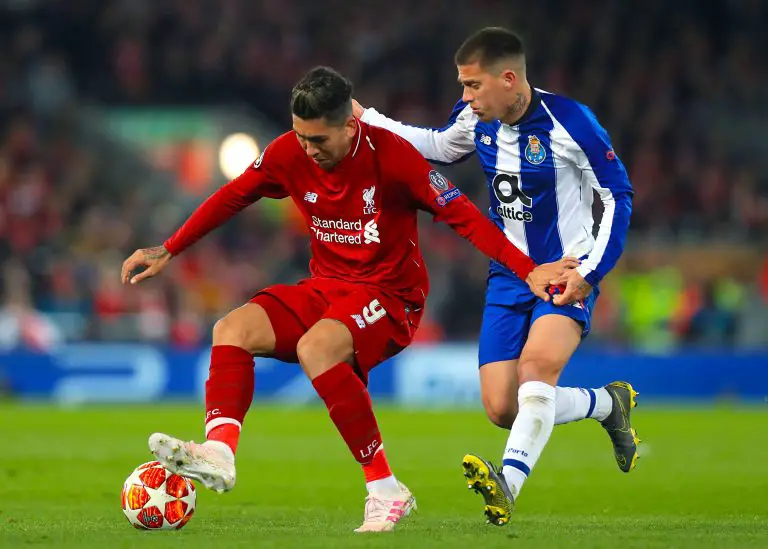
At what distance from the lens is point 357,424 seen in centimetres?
591

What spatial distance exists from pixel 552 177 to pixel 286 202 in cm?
1615

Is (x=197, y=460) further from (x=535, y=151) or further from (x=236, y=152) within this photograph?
(x=236, y=152)

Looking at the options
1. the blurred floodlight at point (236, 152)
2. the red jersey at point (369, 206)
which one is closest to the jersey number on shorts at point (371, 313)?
the red jersey at point (369, 206)

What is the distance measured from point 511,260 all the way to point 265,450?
19.0 feet

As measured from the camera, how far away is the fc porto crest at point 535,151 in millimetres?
6449

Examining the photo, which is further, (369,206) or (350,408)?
(369,206)

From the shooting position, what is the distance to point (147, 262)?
21.0ft

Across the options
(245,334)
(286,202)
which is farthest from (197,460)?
(286,202)

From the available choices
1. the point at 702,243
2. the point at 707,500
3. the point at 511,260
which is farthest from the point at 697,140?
the point at 511,260

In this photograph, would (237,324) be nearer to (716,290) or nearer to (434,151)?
(434,151)

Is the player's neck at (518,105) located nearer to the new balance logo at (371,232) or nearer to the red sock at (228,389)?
the new balance logo at (371,232)

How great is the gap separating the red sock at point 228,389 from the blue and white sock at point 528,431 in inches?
47.5

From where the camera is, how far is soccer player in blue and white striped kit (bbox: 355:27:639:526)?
20.5 feet

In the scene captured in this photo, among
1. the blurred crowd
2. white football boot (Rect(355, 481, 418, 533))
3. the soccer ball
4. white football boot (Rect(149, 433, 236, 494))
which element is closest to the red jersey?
white football boot (Rect(355, 481, 418, 533))
